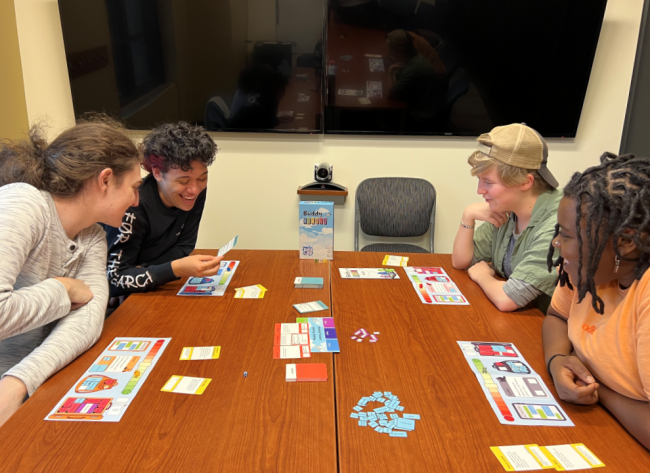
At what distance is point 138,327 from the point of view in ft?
4.70

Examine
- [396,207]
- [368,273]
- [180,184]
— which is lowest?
[396,207]

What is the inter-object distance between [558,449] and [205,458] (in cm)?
73

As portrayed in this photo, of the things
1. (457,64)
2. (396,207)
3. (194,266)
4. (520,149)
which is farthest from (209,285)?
(457,64)

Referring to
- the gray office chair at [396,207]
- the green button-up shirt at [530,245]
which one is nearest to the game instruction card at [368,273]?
the green button-up shirt at [530,245]

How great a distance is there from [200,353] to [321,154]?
218cm

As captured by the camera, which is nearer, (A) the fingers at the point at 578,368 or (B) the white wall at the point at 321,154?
(A) the fingers at the point at 578,368

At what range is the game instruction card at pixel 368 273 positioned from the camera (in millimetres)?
1881

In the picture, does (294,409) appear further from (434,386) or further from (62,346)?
(62,346)

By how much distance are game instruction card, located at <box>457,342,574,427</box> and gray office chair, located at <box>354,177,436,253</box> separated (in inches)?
70.0

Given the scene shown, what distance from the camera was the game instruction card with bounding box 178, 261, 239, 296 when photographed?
5.55 feet

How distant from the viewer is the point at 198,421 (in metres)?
1.01

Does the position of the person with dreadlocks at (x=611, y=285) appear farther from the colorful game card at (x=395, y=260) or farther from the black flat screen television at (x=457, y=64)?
the black flat screen television at (x=457, y=64)

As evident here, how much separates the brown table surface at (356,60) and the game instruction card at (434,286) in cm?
152

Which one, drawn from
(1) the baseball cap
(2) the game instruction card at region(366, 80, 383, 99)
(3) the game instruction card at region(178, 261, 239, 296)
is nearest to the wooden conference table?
(3) the game instruction card at region(178, 261, 239, 296)
